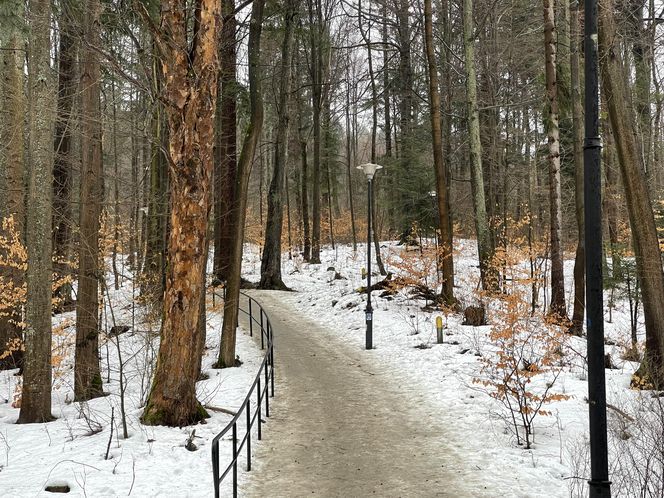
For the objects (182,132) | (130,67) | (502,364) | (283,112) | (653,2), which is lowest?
(502,364)

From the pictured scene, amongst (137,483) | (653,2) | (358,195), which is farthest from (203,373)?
(358,195)

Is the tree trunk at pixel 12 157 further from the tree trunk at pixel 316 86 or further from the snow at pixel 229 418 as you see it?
the tree trunk at pixel 316 86

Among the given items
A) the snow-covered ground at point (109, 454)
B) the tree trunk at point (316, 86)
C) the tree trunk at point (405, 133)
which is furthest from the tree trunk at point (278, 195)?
the snow-covered ground at point (109, 454)

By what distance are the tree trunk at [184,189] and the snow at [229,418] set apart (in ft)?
2.27

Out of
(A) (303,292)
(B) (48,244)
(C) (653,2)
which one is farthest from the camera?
(A) (303,292)

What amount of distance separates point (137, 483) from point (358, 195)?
3860 centimetres

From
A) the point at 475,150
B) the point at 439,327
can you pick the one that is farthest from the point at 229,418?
the point at 475,150

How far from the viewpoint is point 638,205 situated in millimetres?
8609

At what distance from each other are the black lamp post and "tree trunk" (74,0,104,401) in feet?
26.9

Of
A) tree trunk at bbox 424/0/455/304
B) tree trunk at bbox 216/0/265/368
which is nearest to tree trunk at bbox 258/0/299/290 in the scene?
tree trunk at bbox 424/0/455/304

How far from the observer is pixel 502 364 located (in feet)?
23.2

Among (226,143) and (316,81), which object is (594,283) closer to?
(226,143)

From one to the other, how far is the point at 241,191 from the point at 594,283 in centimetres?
816

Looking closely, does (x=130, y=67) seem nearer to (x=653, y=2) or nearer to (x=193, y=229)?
(x=193, y=229)
